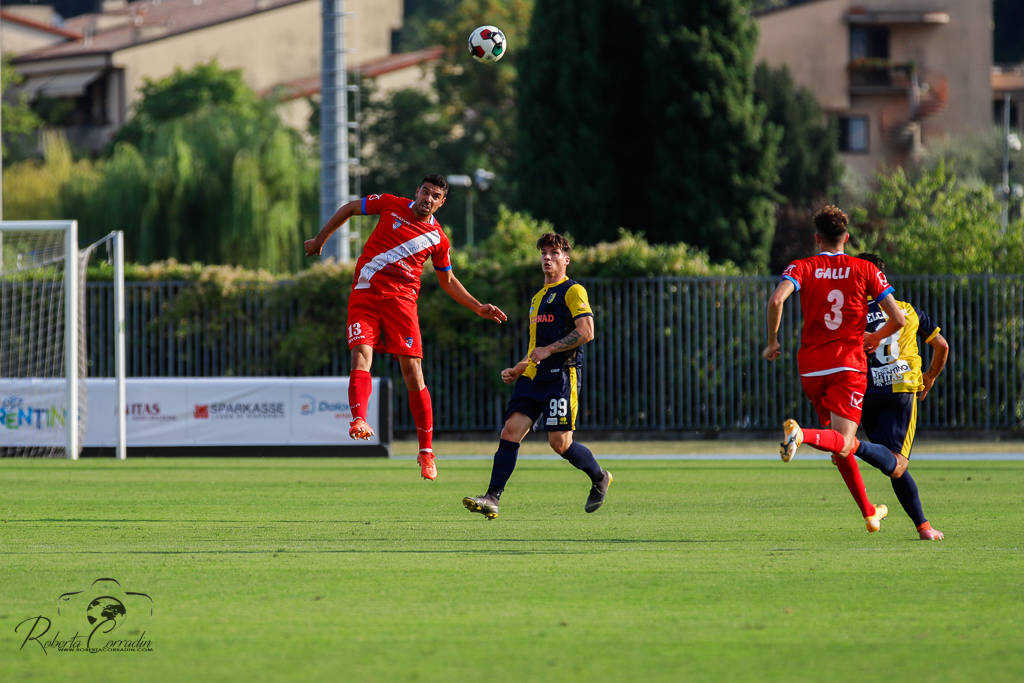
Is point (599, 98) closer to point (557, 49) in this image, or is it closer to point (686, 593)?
point (557, 49)

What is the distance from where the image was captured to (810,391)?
30.6 ft

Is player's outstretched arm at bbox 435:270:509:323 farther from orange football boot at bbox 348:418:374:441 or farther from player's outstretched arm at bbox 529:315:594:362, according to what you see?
orange football boot at bbox 348:418:374:441

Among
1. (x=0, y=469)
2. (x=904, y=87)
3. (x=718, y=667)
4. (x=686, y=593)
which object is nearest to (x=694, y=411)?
(x=0, y=469)

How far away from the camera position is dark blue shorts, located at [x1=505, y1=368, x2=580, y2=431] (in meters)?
10.2

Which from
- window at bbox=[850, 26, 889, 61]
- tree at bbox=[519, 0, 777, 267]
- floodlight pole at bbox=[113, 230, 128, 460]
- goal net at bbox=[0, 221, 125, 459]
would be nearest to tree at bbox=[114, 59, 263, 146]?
tree at bbox=[519, 0, 777, 267]

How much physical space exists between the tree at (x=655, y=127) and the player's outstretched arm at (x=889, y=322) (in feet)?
90.6

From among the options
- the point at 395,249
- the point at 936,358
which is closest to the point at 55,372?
the point at 395,249

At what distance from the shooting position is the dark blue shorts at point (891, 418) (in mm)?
9750

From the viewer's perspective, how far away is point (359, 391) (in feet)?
35.5

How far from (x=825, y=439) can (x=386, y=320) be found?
143 inches

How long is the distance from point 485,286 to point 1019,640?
63.4 ft

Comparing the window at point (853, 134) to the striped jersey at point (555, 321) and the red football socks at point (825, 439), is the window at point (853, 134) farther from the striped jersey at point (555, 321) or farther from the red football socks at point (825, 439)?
the red football socks at point (825, 439)

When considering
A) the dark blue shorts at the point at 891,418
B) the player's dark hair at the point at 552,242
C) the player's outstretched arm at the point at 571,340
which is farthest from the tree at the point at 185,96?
the dark blue shorts at the point at 891,418

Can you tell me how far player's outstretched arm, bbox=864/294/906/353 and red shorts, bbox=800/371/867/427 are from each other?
29 cm
